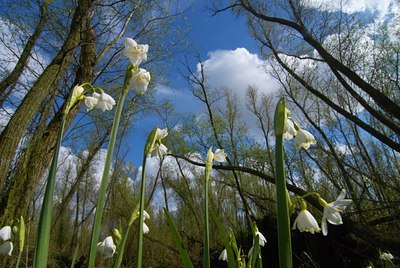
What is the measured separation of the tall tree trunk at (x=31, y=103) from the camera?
4.11 metres

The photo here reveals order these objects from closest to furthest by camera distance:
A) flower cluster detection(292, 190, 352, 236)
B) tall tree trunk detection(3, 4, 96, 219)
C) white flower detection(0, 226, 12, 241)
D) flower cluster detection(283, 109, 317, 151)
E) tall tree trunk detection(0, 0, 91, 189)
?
1. flower cluster detection(292, 190, 352, 236)
2. flower cluster detection(283, 109, 317, 151)
3. white flower detection(0, 226, 12, 241)
4. tall tree trunk detection(0, 0, 91, 189)
5. tall tree trunk detection(3, 4, 96, 219)

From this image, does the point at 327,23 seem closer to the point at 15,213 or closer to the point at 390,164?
the point at 390,164

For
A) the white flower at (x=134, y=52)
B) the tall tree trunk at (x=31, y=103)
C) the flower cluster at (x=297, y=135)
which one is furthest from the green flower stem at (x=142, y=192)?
the tall tree trunk at (x=31, y=103)

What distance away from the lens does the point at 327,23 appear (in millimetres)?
8766

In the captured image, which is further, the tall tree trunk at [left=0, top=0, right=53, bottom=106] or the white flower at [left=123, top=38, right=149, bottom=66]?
the tall tree trunk at [left=0, top=0, right=53, bottom=106]

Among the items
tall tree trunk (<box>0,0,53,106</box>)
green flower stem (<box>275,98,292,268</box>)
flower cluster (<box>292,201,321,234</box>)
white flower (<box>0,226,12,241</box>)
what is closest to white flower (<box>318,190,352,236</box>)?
flower cluster (<box>292,201,321,234</box>)

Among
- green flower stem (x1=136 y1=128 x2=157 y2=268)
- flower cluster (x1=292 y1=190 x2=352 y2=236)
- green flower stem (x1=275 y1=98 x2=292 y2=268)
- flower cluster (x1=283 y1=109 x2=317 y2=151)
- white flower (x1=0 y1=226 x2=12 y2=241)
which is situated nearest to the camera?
green flower stem (x1=275 y1=98 x2=292 y2=268)

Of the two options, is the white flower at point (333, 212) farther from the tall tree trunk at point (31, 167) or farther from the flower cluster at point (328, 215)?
the tall tree trunk at point (31, 167)

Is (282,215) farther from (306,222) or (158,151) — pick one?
(158,151)

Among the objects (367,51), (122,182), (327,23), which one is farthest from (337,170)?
(122,182)

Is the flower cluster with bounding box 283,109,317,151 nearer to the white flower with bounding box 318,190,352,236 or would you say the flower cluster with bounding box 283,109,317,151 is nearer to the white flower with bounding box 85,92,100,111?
the white flower with bounding box 318,190,352,236

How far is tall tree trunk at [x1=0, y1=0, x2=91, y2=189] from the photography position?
4.11 meters

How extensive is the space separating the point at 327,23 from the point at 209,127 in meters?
6.46

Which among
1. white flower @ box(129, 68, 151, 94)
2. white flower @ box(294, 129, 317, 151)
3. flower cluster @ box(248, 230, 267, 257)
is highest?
white flower @ box(129, 68, 151, 94)
